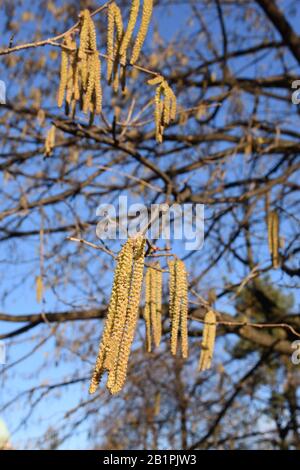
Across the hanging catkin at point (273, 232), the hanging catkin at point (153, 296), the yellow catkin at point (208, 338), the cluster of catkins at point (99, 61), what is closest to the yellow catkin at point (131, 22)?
the cluster of catkins at point (99, 61)

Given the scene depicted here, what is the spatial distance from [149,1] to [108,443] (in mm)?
7007

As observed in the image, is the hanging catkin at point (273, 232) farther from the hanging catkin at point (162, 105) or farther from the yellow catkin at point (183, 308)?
the yellow catkin at point (183, 308)

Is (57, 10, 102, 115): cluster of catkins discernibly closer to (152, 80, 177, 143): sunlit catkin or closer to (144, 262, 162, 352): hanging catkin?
(152, 80, 177, 143): sunlit catkin

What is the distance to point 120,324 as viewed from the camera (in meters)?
1.13

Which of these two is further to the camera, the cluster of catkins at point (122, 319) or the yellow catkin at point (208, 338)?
the yellow catkin at point (208, 338)

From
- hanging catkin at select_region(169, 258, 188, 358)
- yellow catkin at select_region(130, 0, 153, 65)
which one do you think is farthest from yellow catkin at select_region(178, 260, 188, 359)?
yellow catkin at select_region(130, 0, 153, 65)

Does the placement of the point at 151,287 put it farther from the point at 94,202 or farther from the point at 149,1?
the point at 94,202

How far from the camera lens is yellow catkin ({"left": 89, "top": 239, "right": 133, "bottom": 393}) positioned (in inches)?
43.9

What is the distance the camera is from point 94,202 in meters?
4.77

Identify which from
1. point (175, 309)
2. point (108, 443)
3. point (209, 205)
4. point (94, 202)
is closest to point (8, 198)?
point (94, 202)

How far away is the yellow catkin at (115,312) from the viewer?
3.66 ft

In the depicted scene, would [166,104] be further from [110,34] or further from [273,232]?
[273,232]

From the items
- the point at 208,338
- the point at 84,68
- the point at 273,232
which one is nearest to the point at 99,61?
the point at 84,68
